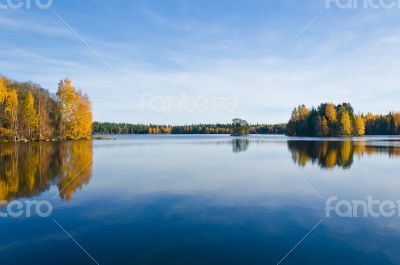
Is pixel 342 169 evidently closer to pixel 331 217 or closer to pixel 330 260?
pixel 331 217

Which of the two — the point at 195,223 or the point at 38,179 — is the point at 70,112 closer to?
the point at 38,179

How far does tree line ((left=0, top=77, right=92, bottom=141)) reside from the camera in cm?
6388

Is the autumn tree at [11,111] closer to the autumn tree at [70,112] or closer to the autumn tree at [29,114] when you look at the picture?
the autumn tree at [29,114]

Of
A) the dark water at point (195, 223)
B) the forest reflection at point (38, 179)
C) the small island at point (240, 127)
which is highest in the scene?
the small island at point (240, 127)

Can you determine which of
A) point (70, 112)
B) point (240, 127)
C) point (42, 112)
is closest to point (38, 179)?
point (42, 112)

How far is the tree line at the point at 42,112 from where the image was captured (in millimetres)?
63875

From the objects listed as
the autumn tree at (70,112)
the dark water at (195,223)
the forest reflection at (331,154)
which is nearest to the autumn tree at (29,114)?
the autumn tree at (70,112)

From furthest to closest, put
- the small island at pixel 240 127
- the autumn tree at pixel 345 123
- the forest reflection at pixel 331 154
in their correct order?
the small island at pixel 240 127 → the autumn tree at pixel 345 123 → the forest reflection at pixel 331 154

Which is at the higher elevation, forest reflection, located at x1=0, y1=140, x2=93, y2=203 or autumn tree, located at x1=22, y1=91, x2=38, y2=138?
autumn tree, located at x1=22, y1=91, x2=38, y2=138

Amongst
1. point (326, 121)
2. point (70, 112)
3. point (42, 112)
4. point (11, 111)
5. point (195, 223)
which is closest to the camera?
point (195, 223)

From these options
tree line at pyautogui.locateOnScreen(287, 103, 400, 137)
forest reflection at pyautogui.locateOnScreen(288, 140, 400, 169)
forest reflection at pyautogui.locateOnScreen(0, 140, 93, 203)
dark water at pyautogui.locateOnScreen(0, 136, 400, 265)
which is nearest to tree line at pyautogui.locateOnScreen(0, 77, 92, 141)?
forest reflection at pyautogui.locateOnScreen(0, 140, 93, 203)

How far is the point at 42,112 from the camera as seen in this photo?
2751 inches

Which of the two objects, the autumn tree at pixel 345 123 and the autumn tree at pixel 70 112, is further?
the autumn tree at pixel 345 123

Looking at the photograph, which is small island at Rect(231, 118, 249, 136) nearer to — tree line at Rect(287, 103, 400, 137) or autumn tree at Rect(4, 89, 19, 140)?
tree line at Rect(287, 103, 400, 137)
